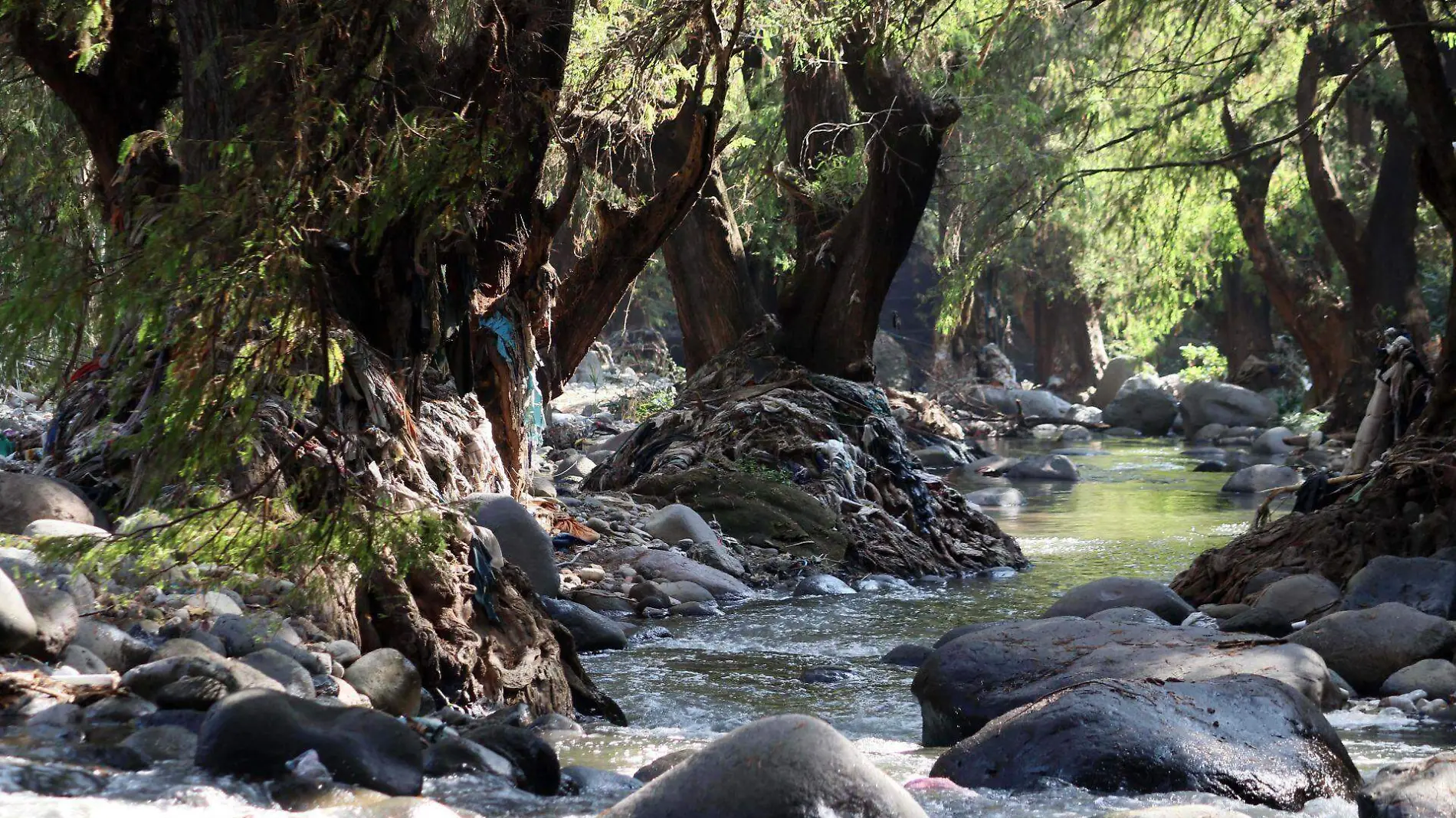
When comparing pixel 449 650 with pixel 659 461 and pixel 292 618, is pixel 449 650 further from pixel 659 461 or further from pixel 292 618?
pixel 659 461

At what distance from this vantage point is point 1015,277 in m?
40.8

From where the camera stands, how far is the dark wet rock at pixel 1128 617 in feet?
24.8

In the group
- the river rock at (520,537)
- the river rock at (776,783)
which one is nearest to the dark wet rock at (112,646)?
the river rock at (776,783)

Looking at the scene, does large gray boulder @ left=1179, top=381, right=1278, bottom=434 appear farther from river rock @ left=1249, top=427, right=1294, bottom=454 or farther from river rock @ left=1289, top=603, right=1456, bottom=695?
river rock @ left=1289, top=603, right=1456, bottom=695

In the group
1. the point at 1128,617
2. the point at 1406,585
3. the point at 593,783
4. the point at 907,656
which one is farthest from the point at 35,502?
the point at 1406,585

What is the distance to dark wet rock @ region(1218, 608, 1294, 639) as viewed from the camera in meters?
8.45

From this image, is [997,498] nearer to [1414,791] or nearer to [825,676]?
[825,676]

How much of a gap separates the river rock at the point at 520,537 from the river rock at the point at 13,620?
3418mm

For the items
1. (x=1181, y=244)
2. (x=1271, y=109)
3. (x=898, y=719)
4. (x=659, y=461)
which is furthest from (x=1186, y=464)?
(x=898, y=719)

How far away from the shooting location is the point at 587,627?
791cm

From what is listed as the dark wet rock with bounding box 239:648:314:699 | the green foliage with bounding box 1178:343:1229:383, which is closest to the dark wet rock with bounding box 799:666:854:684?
the dark wet rock with bounding box 239:648:314:699

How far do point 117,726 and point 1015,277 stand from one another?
38.0 metres

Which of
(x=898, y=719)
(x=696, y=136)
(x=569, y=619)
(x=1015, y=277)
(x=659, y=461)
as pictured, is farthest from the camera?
(x=1015, y=277)

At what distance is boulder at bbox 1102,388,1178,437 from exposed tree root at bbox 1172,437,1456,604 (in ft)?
74.9
